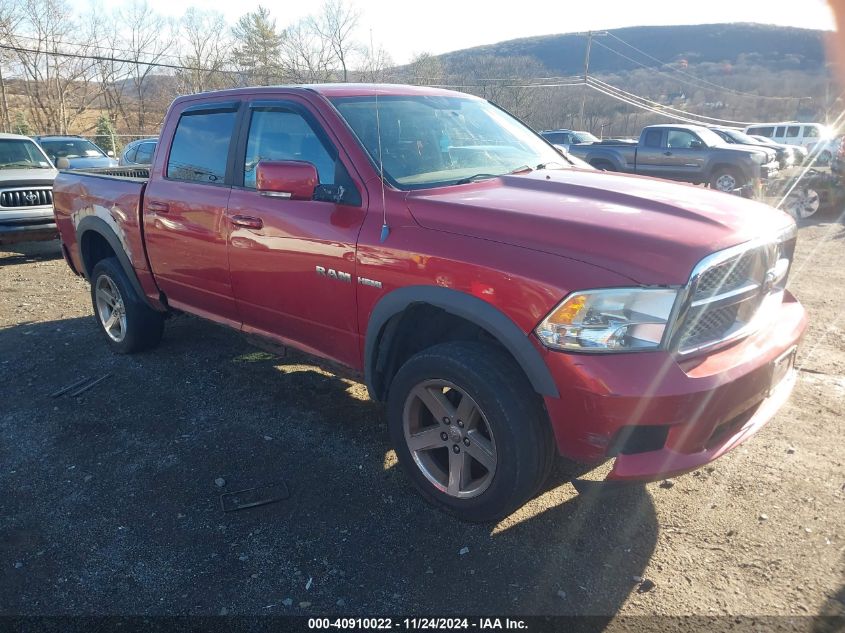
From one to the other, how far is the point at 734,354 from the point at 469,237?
3.93ft

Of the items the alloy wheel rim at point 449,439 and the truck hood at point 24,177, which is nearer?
the alloy wheel rim at point 449,439

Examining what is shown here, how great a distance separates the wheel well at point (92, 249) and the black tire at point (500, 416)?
381cm

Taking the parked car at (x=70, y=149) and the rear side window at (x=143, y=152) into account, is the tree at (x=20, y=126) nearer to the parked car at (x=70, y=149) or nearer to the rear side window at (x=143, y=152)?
the parked car at (x=70, y=149)

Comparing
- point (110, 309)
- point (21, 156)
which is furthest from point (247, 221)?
point (21, 156)

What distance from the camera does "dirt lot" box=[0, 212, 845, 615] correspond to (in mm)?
2523

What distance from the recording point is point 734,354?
2518mm

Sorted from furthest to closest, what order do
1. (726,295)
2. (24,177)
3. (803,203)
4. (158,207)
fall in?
1. (803,203)
2. (24,177)
3. (158,207)
4. (726,295)

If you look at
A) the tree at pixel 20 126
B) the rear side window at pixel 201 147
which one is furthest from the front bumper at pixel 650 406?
the tree at pixel 20 126

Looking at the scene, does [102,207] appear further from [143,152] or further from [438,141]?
[143,152]

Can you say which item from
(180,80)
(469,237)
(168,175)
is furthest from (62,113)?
(469,237)

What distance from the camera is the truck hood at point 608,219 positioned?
2.32 m

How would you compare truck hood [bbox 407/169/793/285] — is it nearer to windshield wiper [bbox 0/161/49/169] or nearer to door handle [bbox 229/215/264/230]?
door handle [bbox 229/215/264/230]

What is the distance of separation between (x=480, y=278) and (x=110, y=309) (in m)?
4.08

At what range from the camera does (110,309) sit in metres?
5.36
